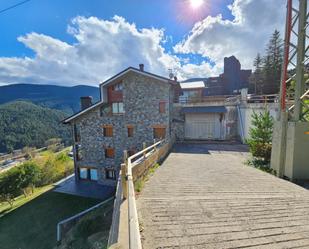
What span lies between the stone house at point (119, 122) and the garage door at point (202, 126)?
8.46 feet

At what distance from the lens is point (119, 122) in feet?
54.3

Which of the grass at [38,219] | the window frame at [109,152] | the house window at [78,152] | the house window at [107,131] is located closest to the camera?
the grass at [38,219]

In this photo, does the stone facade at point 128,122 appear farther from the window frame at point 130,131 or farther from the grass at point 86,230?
the grass at point 86,230

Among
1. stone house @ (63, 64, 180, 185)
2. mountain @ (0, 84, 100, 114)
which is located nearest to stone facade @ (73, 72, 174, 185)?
stone house @ (63, 64, 180, 185)

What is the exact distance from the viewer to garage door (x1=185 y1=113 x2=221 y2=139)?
1695 cm

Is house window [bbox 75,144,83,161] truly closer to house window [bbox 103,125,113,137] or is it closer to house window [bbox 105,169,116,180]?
house window [bbox 105,169,116,180]

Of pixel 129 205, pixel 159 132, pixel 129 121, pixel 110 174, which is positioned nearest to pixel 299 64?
pixel 129 205

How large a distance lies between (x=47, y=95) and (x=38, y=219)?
150 metres

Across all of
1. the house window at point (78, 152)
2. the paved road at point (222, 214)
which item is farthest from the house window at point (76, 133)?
the paved road at point (222, 214)

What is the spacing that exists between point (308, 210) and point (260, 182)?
202 centimetres

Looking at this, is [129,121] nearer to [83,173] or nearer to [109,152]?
[109,152]

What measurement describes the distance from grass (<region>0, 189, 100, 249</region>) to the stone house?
147 inches

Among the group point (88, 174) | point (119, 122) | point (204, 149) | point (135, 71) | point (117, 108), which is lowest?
point (88, 174)

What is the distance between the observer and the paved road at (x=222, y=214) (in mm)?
2502
